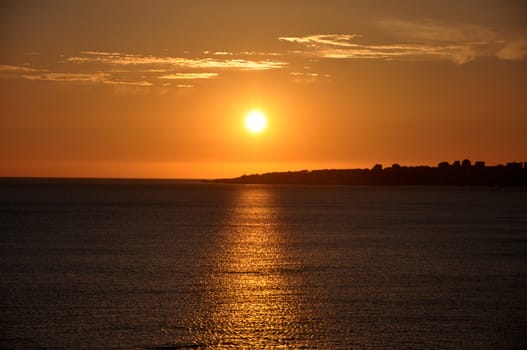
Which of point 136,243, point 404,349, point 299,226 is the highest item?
point 299,226

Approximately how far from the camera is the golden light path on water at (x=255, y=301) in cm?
3503

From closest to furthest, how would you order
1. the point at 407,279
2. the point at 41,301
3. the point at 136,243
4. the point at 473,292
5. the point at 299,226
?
the point at 41,301 → the point at 473,292 → the point at 407,279 → the point at 136,243 → the point at 299,226

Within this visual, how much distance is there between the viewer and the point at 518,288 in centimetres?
4906

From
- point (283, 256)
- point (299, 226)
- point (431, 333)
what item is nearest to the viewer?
point (431, 333)

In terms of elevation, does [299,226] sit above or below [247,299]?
above

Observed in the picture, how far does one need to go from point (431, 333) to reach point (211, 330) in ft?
34.6

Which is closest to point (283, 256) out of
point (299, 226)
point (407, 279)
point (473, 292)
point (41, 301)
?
point (407, 279)

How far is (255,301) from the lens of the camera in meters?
43.5

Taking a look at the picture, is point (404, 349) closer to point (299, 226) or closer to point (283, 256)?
point (283, 256)

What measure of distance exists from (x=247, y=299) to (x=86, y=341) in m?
12.4

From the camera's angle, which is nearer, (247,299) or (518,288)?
(247,299)

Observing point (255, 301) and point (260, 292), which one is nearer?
point (255, 301)

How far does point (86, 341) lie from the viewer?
34.0 meters

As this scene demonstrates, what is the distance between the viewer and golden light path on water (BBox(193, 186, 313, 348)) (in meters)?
35.0
